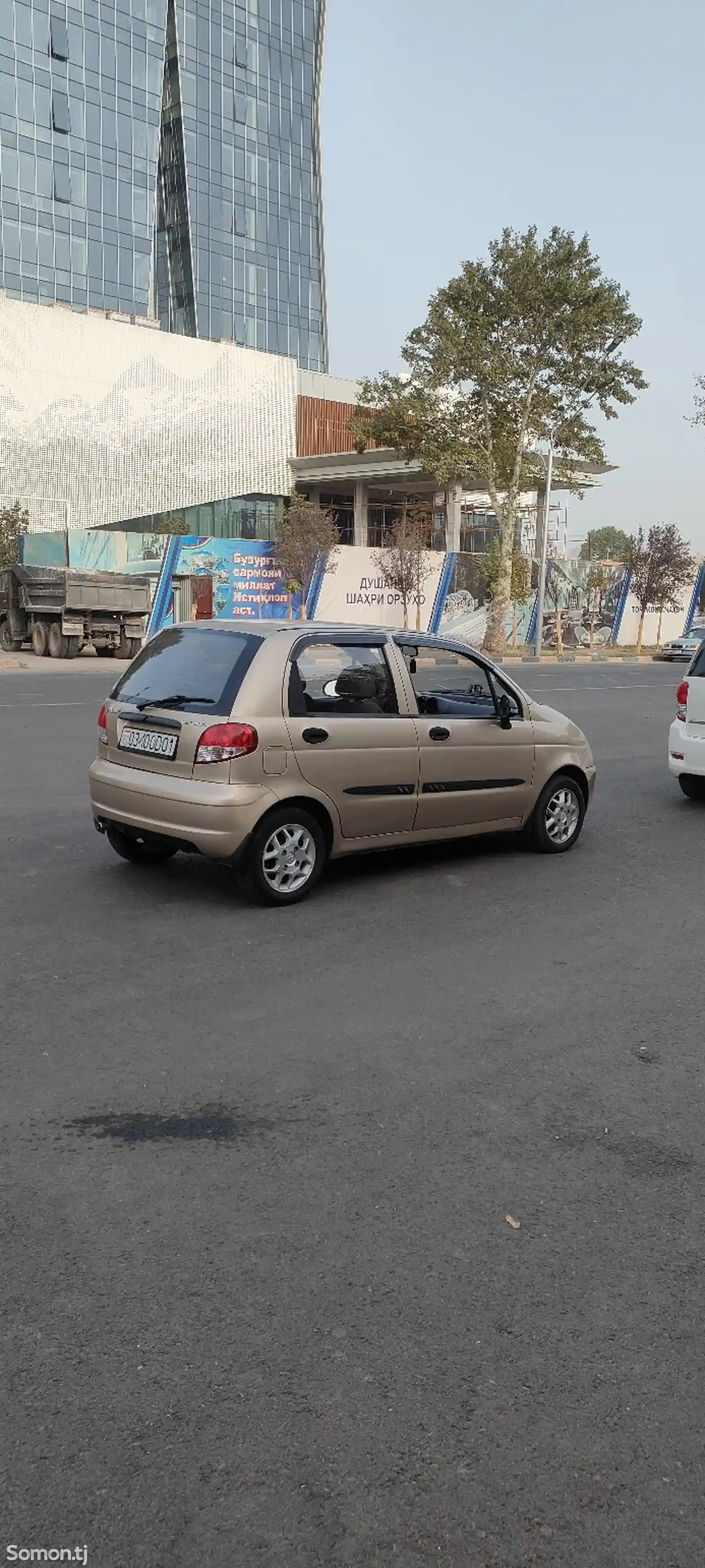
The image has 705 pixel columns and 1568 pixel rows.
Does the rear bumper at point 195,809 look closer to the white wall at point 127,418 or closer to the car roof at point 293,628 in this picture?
the car roof at point 293,628

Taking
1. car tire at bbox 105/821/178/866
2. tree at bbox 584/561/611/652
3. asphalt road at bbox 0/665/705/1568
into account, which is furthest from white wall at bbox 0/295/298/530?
asphalt road at bbox 0/665/705/1568

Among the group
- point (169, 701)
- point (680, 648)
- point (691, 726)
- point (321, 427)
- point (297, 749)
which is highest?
point (321, 427)

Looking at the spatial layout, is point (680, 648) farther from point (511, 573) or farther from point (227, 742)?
point (227, 742)

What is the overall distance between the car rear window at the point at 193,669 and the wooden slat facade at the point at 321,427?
5343 centimetres

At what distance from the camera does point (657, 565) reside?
159 feet

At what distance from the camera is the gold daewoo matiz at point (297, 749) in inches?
261

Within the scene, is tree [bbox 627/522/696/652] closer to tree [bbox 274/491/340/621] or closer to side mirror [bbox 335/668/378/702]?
tree [bbox 274/491/340/621]

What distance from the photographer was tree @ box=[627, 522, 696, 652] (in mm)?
→ 48344

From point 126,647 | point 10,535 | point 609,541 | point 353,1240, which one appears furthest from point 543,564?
point 609,541

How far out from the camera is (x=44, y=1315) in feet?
9.38

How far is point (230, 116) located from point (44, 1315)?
109 m

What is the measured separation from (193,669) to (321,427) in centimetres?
5577

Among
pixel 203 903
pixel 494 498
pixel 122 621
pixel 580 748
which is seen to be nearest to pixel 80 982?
pixel 203 903

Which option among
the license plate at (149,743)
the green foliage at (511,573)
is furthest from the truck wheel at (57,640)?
the license plate at (149,743)
